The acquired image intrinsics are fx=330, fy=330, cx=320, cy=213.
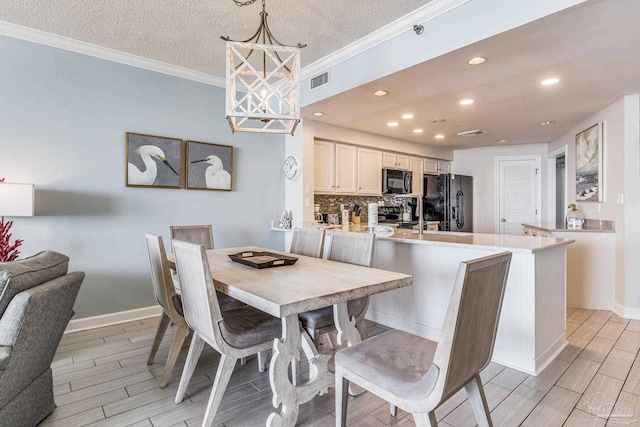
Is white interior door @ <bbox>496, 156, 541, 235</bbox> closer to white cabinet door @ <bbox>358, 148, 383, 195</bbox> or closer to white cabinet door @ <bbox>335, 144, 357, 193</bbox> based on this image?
white cabinet door @ <bbox>358, 148, 383, 195</bbox>

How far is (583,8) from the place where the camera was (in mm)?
1854

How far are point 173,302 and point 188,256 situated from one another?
0.70 m

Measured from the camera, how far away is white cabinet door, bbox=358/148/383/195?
5.04 metres

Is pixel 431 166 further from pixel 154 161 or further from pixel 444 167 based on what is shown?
pixel 154 161

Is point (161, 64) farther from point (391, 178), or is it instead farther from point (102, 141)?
point (391, 178)

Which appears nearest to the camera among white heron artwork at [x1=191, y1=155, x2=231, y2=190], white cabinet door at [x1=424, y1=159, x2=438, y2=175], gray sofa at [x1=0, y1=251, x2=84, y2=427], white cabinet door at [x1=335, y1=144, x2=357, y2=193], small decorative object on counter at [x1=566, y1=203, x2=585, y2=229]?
gray sofa at [x1=0, y1=251, x2=84, y2=427]

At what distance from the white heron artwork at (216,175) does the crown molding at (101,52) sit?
0.90m

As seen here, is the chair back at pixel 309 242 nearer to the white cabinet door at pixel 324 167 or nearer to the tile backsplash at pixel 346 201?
the white cabinet door at pixel 324 167

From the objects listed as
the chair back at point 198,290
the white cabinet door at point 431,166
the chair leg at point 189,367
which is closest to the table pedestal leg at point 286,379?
the chair back at point 198,290

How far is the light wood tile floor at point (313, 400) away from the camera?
1.76 meters

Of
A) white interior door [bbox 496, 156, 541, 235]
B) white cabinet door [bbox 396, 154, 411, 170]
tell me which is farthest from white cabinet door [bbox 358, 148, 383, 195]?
white interior door [bbox 496, 156, 541, 235]

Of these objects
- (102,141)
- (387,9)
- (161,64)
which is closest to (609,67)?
(387,9)

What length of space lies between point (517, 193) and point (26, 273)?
23.4 ft

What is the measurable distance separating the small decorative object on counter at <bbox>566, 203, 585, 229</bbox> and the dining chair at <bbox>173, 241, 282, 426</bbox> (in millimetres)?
4216
